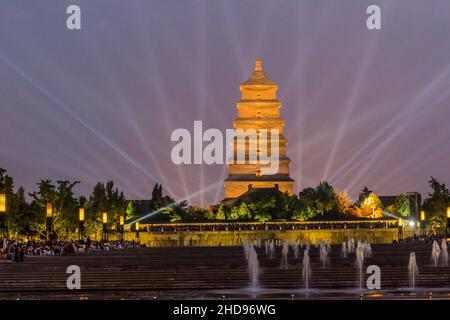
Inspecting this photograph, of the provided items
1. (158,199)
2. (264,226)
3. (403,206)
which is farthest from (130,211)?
(403,206)

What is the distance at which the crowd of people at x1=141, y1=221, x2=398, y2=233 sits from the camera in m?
95.8

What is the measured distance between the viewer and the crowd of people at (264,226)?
95812 mm

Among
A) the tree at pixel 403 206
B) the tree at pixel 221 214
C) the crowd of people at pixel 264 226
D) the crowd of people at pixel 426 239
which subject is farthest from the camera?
the tree at pixel 403 206

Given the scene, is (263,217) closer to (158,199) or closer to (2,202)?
(158,199)

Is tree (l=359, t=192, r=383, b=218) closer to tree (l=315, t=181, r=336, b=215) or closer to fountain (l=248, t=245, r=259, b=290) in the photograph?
tree (l=315, t=181, r=336, b=215)

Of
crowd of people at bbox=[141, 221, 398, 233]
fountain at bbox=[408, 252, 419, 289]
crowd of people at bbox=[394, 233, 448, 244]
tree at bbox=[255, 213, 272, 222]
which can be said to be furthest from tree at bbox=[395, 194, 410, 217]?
fountain at bbox=[408, 252, 419, 289]

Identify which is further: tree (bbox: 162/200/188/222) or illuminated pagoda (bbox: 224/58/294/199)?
illuminated pagoda (bbox: 224/58/294/199)

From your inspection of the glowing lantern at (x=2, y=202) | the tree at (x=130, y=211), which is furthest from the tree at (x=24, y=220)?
the glowing lantern at (x=2, y=202)

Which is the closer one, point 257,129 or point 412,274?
point 412,274

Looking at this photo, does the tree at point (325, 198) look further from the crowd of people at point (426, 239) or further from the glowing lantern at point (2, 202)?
the glowing lantern at point (2, 202)

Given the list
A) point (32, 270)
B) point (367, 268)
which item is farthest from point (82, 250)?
point (367, 268)

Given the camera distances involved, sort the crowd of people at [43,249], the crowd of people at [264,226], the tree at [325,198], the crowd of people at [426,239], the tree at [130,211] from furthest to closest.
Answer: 1. the tree at [130,211]
2. the tree at [325,198]
3. the crowd of people at [264,226]
4. the crowd of people at [426,239]
5. the crowd of people at [43,249]

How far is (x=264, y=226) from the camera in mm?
98125
